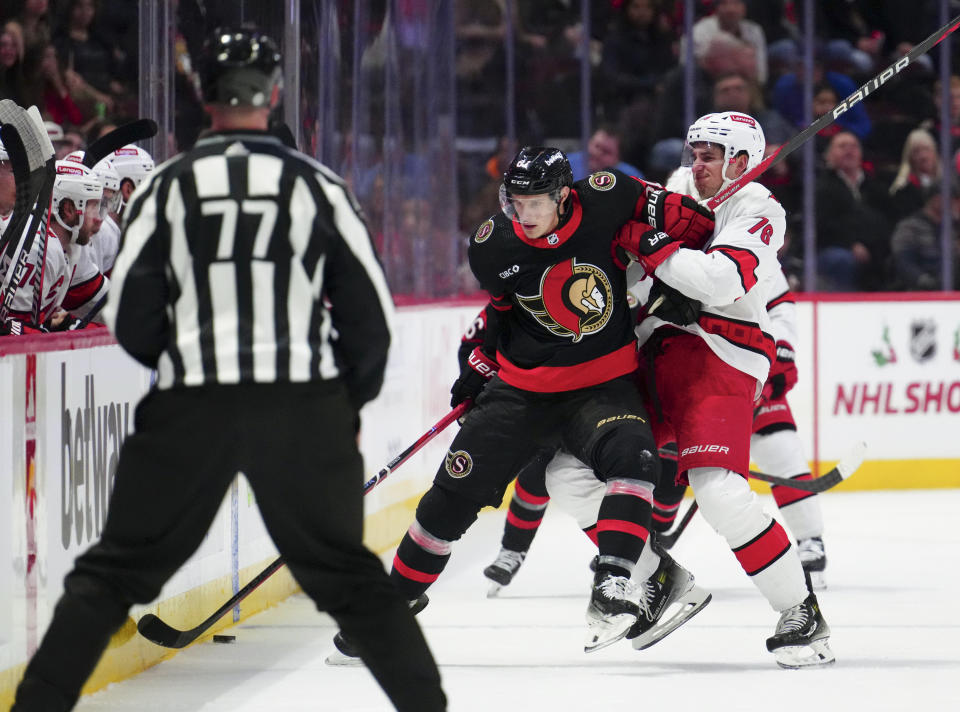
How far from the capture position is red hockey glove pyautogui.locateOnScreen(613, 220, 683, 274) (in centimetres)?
319

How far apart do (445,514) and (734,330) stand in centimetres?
74

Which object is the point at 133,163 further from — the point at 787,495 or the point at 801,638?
the point at 801,638

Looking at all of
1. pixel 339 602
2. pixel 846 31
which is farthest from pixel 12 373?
pixel 846 31

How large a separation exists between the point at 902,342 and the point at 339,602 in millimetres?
5124

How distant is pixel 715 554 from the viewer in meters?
5.08

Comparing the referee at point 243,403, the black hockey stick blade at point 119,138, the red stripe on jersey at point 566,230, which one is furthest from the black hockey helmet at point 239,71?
the black hockey stick blade at point 119,138

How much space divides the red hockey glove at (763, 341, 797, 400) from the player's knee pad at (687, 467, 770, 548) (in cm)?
145

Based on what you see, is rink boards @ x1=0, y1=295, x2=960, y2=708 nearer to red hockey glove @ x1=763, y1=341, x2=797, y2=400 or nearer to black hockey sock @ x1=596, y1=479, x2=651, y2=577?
black hockey sock @ x1=596, y1=479, x2=651, y2=577

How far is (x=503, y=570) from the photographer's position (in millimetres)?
4355

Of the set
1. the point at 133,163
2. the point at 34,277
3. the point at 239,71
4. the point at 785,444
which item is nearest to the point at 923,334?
the point at 785,444

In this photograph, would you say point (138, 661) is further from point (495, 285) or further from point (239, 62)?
point (239, 62)

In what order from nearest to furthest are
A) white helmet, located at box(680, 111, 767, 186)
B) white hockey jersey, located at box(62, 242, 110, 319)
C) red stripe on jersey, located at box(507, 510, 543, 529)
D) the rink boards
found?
1. the rink boards
2. white helmet, located at box(680, 111, 767, 186)
3. white hockey jersey, located at box(62, 242, 110, 319)
4. red stripe on jersey, located at box(507, 510, 543, 529)

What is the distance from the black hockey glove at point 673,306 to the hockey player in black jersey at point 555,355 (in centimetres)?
8

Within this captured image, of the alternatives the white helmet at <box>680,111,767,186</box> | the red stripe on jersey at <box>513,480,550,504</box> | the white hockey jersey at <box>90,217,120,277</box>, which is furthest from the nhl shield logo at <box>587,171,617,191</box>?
the white hockey jersey at <box>90,217,120,277</box>
